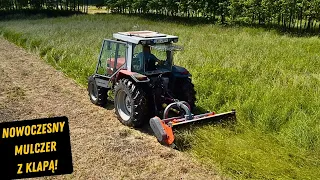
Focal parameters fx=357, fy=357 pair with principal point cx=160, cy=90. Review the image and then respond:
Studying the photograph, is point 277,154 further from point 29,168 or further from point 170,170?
point 29,168

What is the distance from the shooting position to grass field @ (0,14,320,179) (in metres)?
5.51

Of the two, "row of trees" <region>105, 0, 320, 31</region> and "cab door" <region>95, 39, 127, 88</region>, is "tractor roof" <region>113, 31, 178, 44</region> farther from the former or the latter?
"row of trees" <region>105, 0, 320, 31</region>

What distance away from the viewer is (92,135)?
698 cm

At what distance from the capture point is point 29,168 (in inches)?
193

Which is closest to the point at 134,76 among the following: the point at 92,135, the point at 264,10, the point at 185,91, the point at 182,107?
the point at 182,107

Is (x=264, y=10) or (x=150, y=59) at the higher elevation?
(x=264, y=10)

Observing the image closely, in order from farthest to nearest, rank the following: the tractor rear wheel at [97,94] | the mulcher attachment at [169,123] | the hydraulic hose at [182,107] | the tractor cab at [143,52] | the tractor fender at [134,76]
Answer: the tractor rear wheel at [97,94] < the tractor cab at [143,52] < the tractor fender at [134,76] < the hydraulic hose at [182,107] < the mulcher attachment at [169,123]

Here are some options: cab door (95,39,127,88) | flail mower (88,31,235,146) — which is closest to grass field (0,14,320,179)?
flail mower (88,31,235,146)

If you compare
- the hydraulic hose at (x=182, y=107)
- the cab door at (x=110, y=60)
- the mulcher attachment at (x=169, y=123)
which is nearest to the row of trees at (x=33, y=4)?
the cab door at (x=110, y=60)

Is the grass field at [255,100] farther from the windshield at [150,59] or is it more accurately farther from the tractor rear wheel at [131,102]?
the windshield at [150,59]

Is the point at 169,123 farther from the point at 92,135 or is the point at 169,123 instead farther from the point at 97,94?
the point at 97,94

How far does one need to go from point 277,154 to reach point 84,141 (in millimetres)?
3441

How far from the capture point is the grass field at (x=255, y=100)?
18.1ft

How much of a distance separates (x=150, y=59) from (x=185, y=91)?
0.99m
